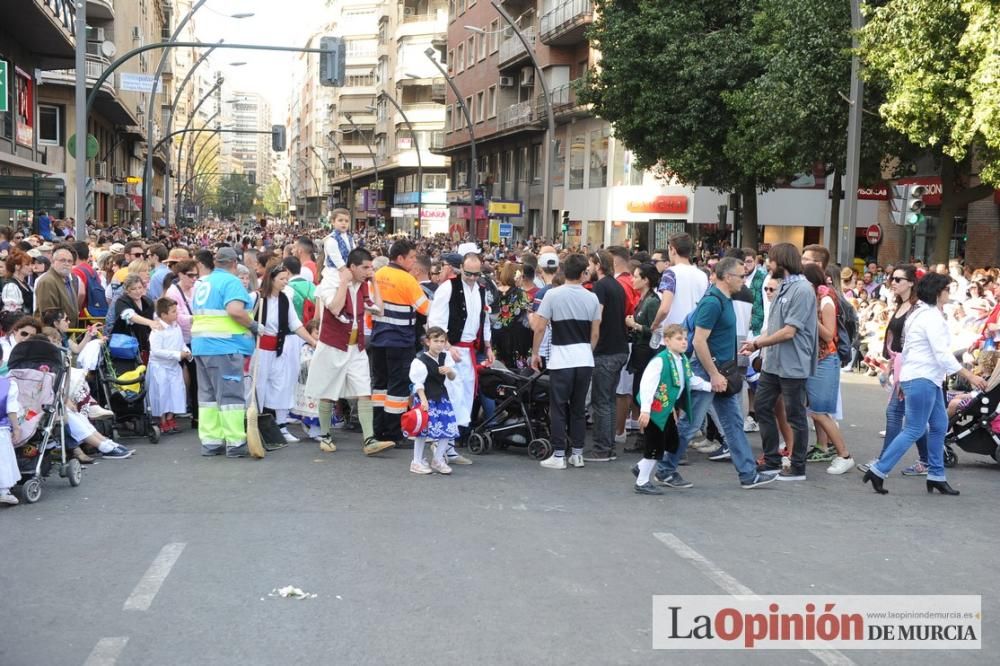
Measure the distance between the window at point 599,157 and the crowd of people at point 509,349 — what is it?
32.6 m

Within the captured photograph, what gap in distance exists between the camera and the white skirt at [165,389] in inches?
470

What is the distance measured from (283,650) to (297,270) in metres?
7.68

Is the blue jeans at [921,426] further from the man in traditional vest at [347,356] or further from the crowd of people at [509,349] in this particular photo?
the man in traditional vest at [347,356]

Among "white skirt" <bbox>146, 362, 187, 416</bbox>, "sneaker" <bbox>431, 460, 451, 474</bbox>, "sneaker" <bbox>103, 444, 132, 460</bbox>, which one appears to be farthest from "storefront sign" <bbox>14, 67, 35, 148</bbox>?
"sneaker" <bbox>431, 460, 451, 474</bbox>

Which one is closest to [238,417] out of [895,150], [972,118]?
[972,118]

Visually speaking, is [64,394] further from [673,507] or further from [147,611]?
[673,507]

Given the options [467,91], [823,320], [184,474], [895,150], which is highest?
[467,91]

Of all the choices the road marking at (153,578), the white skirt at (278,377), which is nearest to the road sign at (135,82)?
the white skirt at (278,377)

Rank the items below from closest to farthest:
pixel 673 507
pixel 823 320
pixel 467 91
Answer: pixel 673 507 < pixel 823 320 < pixel 467 91

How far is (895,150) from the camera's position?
2745 centimetres

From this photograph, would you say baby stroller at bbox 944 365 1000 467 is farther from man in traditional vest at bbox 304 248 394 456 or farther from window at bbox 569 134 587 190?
window at bbox 569 134 587 190

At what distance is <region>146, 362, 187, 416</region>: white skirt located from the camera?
39.2 feet

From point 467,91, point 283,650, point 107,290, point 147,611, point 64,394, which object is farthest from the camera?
point 467,91

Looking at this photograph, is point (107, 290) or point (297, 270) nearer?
point (297, 270)
